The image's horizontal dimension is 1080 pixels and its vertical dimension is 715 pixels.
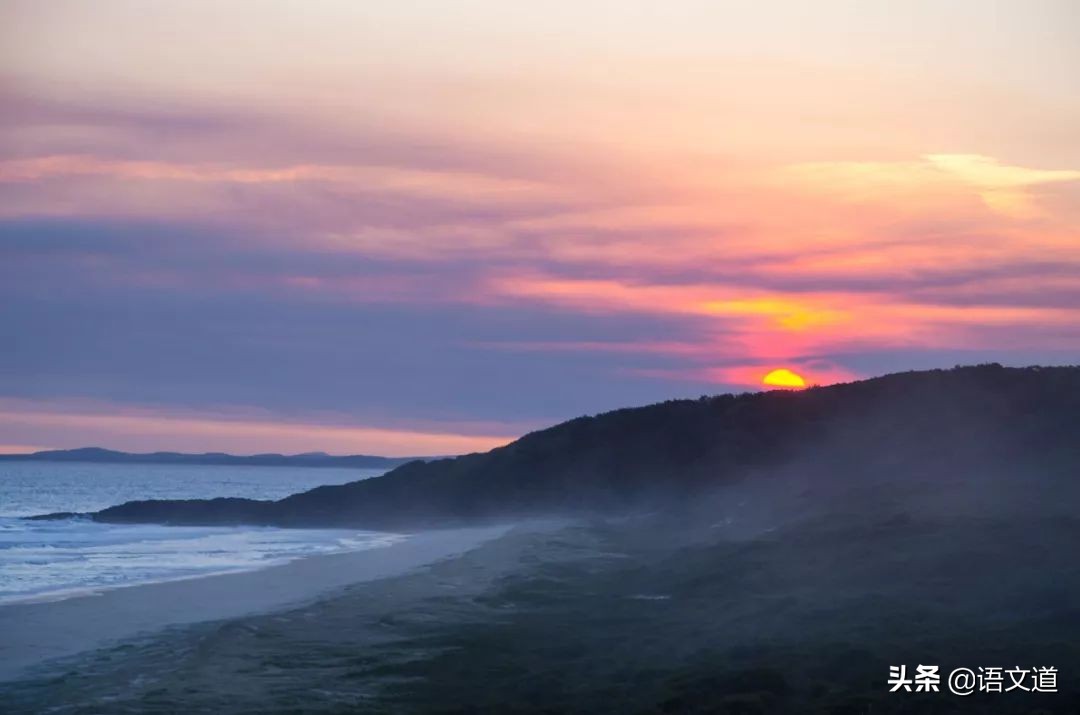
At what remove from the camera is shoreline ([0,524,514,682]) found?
25.7 metres

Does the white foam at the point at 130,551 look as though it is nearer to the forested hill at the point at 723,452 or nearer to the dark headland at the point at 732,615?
the dark headland at the point at 732,615

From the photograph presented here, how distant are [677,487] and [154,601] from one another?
46361mm

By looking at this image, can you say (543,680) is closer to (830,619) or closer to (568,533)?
(830,619)

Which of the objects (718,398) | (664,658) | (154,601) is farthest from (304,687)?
(718,398)

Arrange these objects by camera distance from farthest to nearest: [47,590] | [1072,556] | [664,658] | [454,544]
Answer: [454,544] → [47,590] → [1072,556] → [664,658]

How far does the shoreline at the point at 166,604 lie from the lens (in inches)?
1012

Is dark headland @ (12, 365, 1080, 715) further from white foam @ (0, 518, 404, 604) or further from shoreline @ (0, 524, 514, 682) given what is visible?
white foam @ (0, 518, 404, 604)

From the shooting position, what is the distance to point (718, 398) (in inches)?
3553

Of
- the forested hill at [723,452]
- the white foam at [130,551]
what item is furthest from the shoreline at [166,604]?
the forested hill at [723,452]

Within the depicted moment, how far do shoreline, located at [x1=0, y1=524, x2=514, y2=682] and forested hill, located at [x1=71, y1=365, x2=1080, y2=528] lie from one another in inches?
882

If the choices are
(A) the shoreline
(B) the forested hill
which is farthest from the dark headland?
(A) the shoreline

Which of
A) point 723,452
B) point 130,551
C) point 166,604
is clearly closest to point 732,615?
point 166,604

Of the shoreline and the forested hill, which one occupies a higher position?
the forested hill

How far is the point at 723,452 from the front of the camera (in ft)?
259
